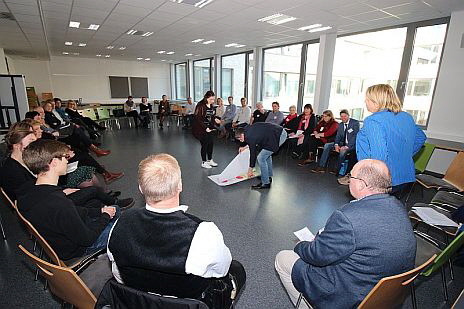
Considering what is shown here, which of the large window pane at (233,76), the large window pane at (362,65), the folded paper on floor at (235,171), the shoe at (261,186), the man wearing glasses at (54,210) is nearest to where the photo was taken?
the man wearing glasses at (54,210)

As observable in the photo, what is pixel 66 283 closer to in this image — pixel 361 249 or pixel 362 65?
pixel 361 249

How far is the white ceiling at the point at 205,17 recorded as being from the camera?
4.32 m

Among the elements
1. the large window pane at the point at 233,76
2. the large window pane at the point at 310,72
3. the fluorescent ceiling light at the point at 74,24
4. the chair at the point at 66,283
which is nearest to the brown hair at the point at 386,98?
the chair at the point at 66,283

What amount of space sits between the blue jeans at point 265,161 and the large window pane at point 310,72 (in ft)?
12.8

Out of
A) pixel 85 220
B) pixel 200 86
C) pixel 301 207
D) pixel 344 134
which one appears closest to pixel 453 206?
pixel 301 207

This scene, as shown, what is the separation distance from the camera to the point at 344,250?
1.18 m

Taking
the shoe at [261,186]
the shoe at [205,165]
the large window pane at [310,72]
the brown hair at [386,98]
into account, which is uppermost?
the large window pane at [310,72]

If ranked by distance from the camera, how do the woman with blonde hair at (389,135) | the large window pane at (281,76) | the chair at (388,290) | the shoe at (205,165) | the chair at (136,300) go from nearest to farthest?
the chair at (136,300), the chair at (388,290), the woman with blonde hair at (389,135), the shoe at (205,165), the large window pane at (281,76)

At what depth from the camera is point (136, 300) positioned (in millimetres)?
1007

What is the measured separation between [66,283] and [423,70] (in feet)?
22.4

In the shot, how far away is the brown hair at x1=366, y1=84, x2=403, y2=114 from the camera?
2.04 m

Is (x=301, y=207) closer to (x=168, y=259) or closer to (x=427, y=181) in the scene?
(x=427, y=181)

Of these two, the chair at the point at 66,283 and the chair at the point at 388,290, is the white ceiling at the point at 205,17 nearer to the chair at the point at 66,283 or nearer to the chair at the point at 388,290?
the chair at the point at 388,290

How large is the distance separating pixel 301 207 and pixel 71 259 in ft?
9.39
